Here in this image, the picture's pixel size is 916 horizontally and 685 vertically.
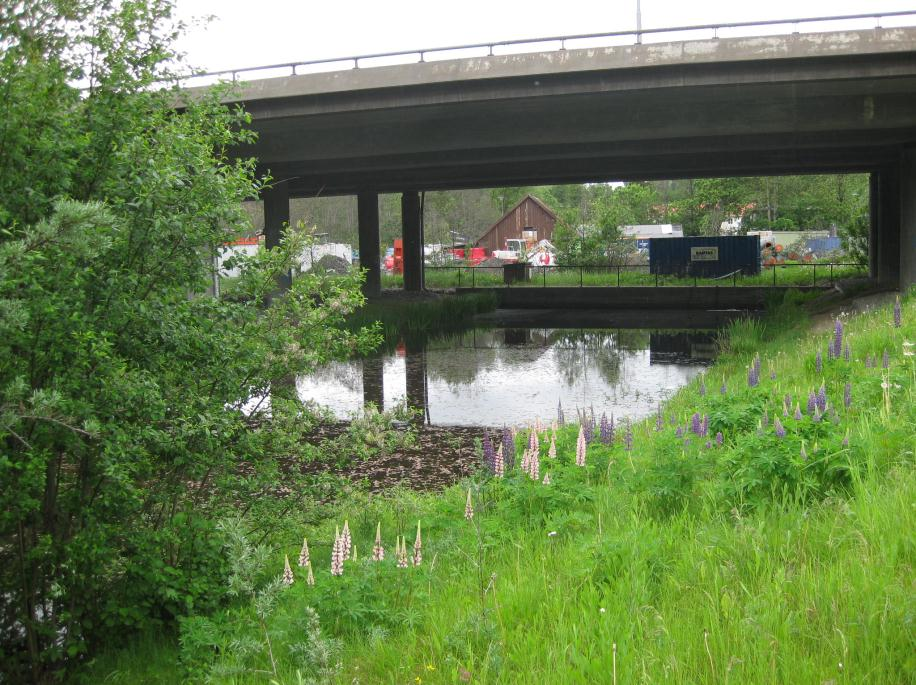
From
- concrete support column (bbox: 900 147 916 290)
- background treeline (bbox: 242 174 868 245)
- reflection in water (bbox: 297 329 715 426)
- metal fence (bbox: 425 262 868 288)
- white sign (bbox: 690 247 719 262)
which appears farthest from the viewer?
background treeline (bbox: 242 174 868 245)

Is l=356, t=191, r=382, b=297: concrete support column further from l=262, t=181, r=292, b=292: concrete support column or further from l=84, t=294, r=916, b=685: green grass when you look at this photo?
l=84, t=294, r=916, b=685: green grass

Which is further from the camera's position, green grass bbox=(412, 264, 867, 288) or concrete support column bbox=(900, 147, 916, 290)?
green grass bbox=(412, 264, 867, 288)

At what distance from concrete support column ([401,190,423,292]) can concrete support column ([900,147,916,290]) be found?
2274 cm

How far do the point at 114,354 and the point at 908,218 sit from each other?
2573 cm

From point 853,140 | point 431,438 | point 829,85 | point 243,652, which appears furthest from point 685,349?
point 243,652

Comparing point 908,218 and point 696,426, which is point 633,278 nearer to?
point 908,218

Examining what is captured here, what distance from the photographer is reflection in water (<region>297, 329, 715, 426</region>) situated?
14352 mm

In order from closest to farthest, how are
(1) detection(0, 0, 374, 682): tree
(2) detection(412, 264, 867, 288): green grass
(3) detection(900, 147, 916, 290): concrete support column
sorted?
1. (1) detection(0, 0, 374, 682): tree
2. (3) detection(900, 147, 916, 290): concrete support column
3. (2) detection(412, 264, 867, 288): green grass

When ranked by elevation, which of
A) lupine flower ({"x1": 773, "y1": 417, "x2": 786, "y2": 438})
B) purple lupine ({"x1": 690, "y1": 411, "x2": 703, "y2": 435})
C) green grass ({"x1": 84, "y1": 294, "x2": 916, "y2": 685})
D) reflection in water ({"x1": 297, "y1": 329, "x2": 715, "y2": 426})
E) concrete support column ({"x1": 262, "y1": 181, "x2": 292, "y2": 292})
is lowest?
reflection in water ({"x1": 297, "y1": 329, "x2": 715, "y2": 426})

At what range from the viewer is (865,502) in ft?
14.3

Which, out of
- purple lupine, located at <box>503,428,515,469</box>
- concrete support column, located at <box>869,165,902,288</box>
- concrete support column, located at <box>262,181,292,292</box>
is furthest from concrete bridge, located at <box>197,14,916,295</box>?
purple lupine, located at <box>503,428,515,469</box>

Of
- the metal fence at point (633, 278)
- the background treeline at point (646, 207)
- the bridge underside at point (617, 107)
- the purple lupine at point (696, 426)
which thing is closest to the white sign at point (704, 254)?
the metal fence at point (633, 278)

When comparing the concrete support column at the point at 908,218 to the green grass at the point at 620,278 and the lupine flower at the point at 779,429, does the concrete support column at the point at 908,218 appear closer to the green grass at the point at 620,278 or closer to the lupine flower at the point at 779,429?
the green grass at the point at 620,278

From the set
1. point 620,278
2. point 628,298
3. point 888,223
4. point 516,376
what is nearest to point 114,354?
point 516,376
